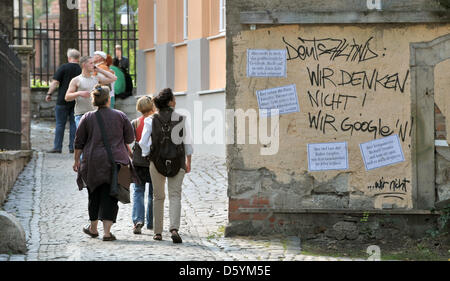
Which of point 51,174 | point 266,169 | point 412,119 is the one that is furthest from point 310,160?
point 51,174

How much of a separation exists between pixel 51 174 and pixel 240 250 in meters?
6.30

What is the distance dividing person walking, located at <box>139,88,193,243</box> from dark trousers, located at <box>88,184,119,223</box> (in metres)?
0.44

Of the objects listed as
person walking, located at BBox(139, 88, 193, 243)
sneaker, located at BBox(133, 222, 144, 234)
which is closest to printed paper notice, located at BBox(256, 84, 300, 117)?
person walking, located at BBox(139, 88, 193, 243)

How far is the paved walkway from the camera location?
30.6ft

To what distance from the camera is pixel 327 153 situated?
10.5 metres

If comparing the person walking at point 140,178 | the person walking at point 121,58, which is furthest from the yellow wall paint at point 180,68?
the person walking at point 140,178

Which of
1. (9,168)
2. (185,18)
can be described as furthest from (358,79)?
(185,18)

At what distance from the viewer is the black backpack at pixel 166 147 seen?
10281 millimetres

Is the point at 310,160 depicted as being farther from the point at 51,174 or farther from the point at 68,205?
the point at 51,174

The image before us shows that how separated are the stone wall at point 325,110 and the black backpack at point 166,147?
0.59 meters

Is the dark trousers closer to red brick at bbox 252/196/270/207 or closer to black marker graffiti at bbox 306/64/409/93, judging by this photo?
red brick at bbox 252/196/270/207

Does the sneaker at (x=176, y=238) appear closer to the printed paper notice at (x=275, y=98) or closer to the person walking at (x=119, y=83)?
the printed paper notice at (x=275, y=98)

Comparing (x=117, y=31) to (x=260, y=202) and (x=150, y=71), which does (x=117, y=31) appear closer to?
(x=150, y=71)

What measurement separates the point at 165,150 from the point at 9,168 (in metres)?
→ 3.91
